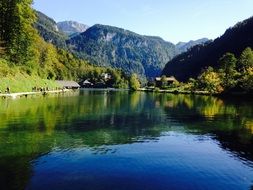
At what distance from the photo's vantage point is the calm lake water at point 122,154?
25234 mm

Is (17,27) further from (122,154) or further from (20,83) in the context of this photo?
(122,154)

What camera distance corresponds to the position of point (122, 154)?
33375 millimetres

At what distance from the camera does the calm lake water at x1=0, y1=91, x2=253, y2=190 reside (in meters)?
25.2

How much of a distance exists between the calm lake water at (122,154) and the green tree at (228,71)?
96865mm

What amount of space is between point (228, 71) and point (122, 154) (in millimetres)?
138577

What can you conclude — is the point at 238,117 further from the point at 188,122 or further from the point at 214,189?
the point at 214,189

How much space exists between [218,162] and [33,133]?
21070 mm

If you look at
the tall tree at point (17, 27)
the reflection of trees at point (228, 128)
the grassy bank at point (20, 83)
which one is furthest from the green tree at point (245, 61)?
the reflection of trees at point (228, 128)

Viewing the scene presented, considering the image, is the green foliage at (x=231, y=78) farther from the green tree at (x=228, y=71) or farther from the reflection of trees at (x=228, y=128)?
the reflection of trees at (x=228, y=128)

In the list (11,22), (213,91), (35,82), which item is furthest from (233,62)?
(11,22)

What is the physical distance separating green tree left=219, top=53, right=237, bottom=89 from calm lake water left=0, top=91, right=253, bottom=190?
96865mm

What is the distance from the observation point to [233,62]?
171m

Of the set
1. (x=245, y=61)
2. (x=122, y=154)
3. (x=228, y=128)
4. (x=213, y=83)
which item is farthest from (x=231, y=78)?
(x=122, y=154)

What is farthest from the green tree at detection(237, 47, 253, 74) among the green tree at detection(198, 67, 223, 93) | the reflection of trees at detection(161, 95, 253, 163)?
the reflection of trees at detection(161, 95, 253, 163)
